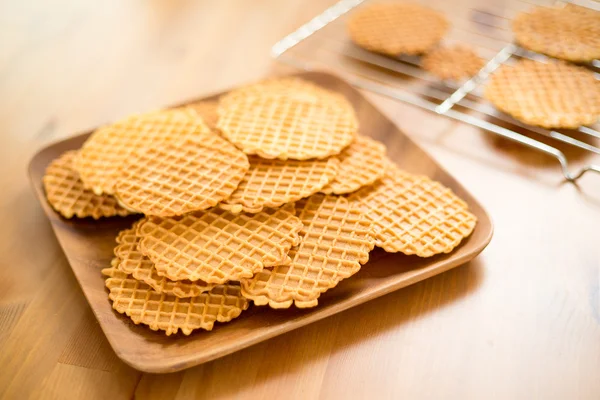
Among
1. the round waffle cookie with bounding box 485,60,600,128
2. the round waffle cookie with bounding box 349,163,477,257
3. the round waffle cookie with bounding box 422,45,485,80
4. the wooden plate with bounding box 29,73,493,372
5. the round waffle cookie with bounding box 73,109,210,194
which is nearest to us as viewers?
the wooden plate with bounding box 29,73,493,372

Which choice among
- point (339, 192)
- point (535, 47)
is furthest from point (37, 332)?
point (535, 47)

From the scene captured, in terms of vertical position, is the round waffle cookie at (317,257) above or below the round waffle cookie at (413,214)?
above

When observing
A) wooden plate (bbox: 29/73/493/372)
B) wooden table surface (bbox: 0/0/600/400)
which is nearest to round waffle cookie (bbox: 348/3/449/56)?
wooden table surface (bbox: 0/0/600/400)

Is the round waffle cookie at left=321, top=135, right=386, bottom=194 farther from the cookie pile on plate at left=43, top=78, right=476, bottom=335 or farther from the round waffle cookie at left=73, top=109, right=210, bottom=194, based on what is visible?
the round waffle cookie at left=73, top=109, right=210, bottom=194

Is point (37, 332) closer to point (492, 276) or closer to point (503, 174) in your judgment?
point (492, 276)

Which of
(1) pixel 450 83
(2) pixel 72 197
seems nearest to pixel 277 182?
(2) pixel 72 197

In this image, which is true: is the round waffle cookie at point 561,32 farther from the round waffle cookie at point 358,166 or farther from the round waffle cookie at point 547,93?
the round waffle cookie at point 358,166

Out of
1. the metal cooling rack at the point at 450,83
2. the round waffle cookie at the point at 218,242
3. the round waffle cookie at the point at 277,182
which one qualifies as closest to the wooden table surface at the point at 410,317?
the metal cooling rack at the point at 450,83

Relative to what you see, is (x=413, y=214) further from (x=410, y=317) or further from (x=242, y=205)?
(x=242, y=205)
